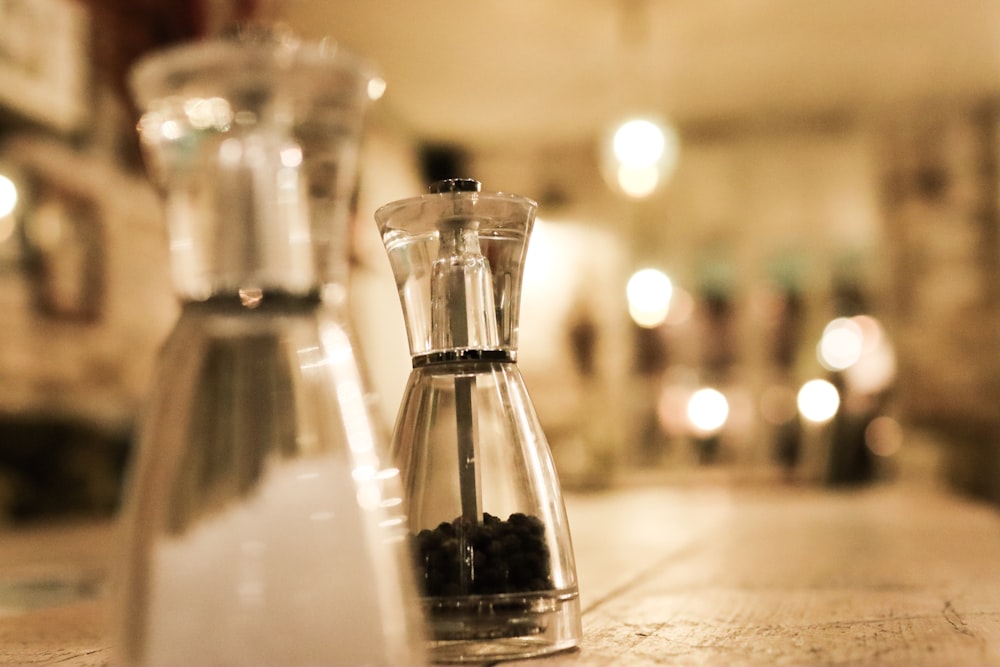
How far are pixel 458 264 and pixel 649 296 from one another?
5.59 metres

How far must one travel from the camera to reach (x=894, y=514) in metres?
1.60

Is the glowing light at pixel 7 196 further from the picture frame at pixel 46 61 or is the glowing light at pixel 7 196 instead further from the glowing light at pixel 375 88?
the glowing light at pixel 375 88

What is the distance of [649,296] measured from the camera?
591cm

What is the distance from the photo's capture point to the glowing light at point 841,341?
577 centimetres

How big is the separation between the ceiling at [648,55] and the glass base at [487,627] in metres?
3.71

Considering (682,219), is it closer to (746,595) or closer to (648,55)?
(648,55)

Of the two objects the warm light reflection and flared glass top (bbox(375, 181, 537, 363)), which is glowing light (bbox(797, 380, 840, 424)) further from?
flared glass top (bbox(375, 181, 537, 363))

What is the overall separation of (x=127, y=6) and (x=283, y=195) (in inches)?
103

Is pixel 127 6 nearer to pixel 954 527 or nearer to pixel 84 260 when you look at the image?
pixel 84 260

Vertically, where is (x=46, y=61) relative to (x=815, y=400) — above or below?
above

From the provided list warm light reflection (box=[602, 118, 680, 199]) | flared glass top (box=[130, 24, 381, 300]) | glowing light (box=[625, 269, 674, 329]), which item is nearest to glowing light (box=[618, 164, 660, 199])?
warm light reflection (box=[602, 118, 680, 199])

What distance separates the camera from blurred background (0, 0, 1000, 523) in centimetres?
287

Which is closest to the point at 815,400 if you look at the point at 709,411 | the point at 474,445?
the point at 709,411

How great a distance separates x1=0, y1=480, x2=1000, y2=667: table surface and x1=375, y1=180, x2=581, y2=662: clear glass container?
27mm
